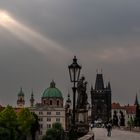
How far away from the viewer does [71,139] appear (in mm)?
23516

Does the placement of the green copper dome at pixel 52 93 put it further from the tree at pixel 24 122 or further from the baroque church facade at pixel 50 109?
the tree at pixel 24 122

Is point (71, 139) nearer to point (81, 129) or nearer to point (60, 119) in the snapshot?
point (81, 129)

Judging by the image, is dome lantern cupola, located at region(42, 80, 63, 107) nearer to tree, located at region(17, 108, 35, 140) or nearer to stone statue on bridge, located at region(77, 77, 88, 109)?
tree, located at region(17, 108, 35, 140)

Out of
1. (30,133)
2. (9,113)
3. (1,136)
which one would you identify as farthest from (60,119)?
(1,136)

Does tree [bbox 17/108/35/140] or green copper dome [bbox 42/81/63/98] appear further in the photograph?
green copper dome [bbox 42/81/63/98]

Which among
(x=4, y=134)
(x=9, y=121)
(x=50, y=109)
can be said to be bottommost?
(x=4, y=134)

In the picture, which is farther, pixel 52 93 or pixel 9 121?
pixel 52 93

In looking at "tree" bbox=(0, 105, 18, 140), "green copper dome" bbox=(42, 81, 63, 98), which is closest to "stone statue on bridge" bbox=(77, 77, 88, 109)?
"tree" bbox=(0, 105, 18, 140)

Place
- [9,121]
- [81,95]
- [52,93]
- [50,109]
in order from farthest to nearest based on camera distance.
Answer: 1. [52,93]
2. [50,109]
3. [9,121]
4. [81,95]

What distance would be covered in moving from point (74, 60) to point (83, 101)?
2171 centimetres

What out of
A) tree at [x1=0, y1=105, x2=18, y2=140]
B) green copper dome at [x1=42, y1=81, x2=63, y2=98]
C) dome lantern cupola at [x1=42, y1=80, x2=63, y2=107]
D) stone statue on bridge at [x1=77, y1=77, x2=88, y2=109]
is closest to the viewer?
stone statue on bridge at [x1=77, y1=77, x2=88, y2=109]

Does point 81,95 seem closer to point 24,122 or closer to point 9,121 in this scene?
point 9,121

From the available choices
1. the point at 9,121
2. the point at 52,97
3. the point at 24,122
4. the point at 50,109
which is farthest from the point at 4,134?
the point at 52,97

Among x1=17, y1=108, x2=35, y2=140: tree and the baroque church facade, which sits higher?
the baroque church facade
